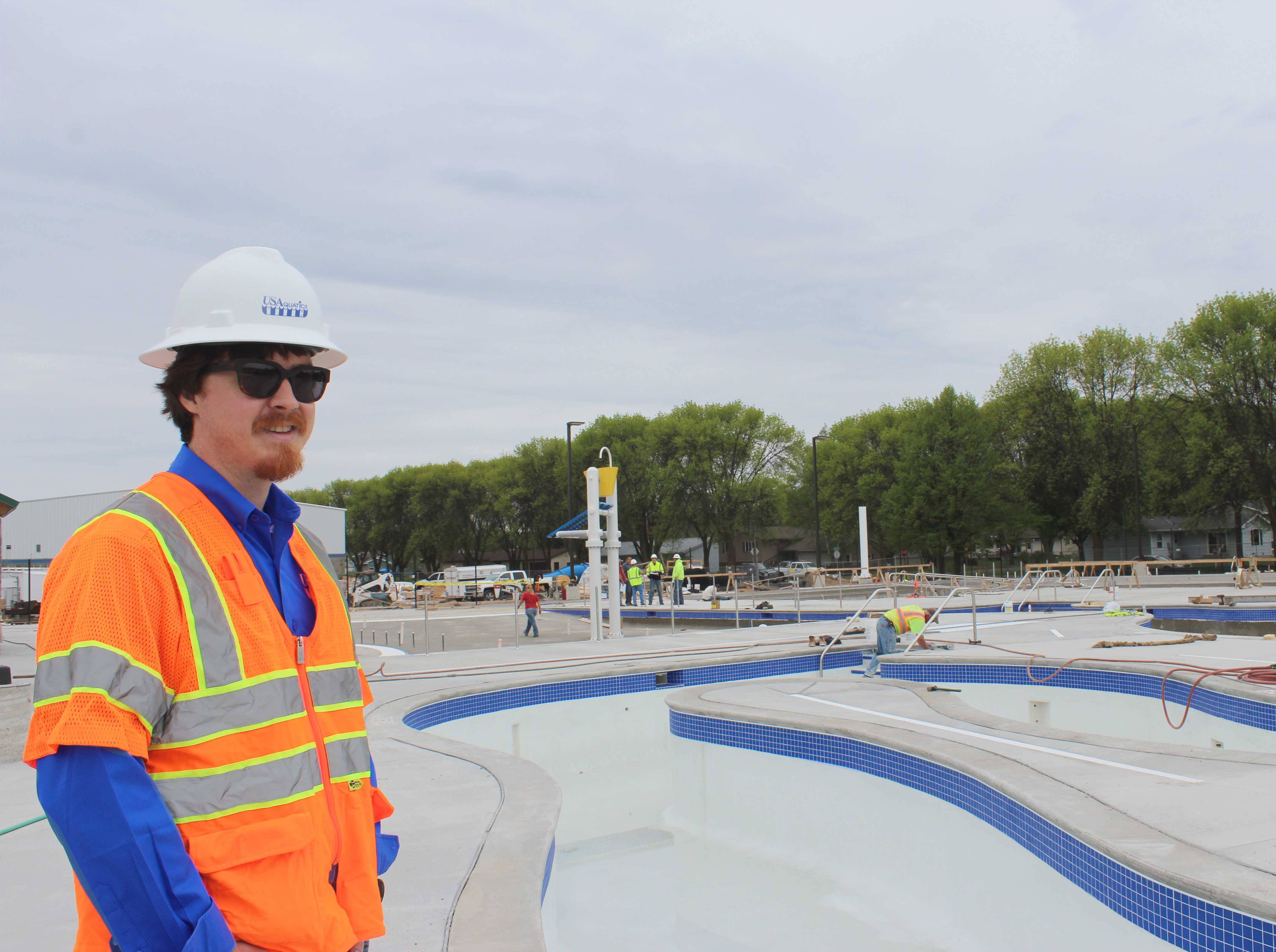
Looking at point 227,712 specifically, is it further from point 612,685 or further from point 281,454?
point 612,685

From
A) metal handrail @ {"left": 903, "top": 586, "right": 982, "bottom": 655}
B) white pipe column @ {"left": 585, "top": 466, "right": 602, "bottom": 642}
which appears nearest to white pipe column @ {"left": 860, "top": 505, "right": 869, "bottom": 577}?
metal handrail @ {"left": 903, "top": 586, "right": 982, "bottom": 655}

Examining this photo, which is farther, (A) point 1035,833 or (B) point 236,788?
(A) point 1035,833

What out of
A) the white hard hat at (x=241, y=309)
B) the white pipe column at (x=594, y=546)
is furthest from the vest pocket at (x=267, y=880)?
the white pipe column at (x=594, y=546)

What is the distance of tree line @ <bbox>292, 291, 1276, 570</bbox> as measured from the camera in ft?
162

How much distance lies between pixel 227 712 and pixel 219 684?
0.17 feet

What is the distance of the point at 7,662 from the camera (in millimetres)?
15750

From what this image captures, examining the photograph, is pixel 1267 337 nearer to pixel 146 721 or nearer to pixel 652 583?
pixel 652 583

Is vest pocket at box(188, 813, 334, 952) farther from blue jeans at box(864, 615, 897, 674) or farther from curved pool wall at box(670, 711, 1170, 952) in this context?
blue jeans at box(864, 615, 897, 674)

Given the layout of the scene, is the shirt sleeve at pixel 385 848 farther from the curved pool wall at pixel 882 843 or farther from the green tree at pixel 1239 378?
the green tree at pixel 1239 378

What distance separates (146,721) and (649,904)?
6.06 meters

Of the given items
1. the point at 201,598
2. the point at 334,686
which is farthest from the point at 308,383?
the point at 334,686

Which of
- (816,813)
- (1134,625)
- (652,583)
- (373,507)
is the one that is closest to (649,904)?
(816,813)

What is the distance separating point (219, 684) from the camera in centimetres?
164

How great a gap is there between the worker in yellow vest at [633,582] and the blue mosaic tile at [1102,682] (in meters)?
15.3
